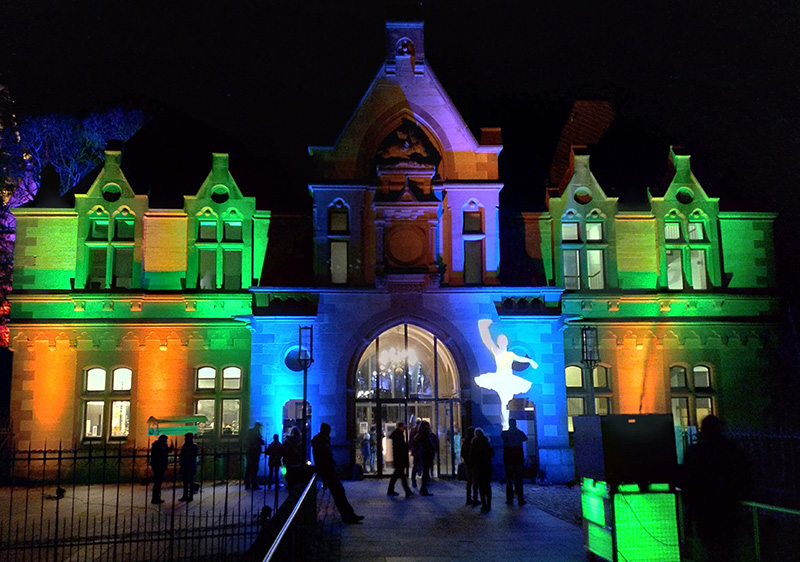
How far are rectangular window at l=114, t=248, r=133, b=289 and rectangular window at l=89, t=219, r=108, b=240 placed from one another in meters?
0.69

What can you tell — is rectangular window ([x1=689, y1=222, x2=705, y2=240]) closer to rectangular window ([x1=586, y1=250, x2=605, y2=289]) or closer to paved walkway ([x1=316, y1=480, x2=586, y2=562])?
rectangular window ([x1=586, y1=250, x2=605, y2=289])

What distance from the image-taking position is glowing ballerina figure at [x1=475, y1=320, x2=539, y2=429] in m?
24.1

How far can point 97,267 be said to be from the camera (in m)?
25.7

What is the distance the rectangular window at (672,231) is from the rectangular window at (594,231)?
89.8 inches

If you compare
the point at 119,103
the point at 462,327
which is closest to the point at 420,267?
the point at 462,327

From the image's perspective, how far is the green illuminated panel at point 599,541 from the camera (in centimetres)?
1037

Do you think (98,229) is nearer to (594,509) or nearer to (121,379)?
(121,379)

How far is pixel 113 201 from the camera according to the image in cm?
2597

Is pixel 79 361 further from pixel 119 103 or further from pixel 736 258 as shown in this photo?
pixel 736 258

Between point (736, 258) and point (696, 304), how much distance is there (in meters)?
2.37

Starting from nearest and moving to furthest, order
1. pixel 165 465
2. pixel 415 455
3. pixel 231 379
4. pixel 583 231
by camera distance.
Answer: pixel 165 465, pixel 415 455, pixel 231 379, pixel 583 231

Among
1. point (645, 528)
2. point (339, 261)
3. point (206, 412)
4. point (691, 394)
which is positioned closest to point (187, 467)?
point (206, 412)

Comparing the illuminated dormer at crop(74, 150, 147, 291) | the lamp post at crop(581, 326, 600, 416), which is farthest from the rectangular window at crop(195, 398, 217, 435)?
Answer: the lamp post at crop(581, 326, 600, 416)

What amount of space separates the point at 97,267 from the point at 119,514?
10995mm
